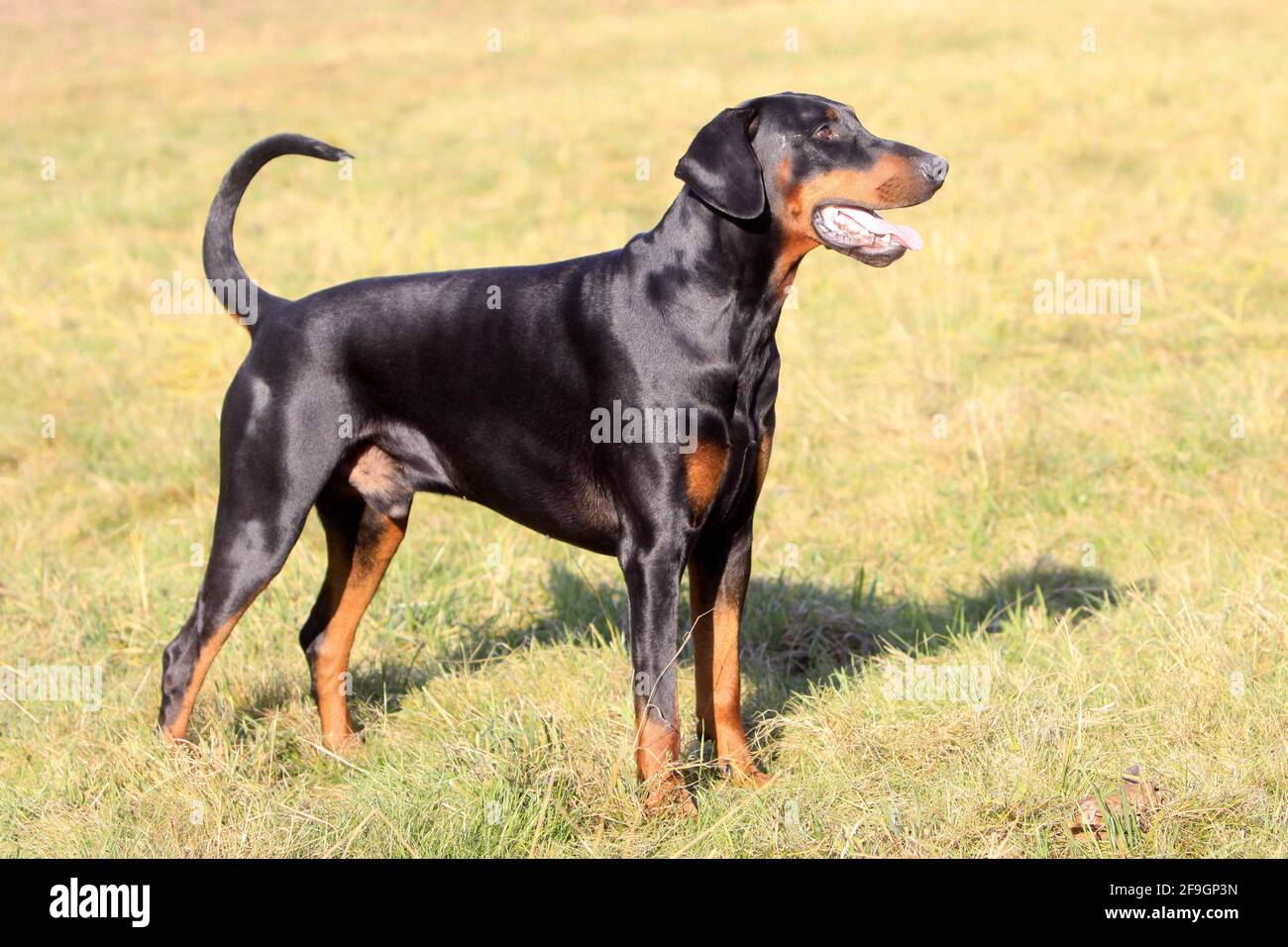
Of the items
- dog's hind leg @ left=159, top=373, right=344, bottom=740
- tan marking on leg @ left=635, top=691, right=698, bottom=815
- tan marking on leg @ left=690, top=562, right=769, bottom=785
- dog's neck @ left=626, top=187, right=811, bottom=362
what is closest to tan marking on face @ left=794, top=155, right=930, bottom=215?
dog's neck @ left=626, top=187, right=811, bottom=362

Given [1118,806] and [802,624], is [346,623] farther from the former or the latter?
[1118,806]

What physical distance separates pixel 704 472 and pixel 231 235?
1.78m

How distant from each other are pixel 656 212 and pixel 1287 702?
7.99m

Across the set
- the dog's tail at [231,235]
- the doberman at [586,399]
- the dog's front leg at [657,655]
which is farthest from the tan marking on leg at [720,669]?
the dog's tail at [231,235]

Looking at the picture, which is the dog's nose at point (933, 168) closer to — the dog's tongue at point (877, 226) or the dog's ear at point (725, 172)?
the dog's tongue at point (877, 226)

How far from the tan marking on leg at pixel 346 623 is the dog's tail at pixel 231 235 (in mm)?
737

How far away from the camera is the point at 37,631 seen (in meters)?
5.34

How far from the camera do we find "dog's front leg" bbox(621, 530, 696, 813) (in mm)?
3750

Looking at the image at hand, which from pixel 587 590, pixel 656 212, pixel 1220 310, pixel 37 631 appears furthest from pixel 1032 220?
pixel 37 631

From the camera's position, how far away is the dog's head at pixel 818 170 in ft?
12.1

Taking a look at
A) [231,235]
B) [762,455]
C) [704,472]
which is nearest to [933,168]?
[762,455]

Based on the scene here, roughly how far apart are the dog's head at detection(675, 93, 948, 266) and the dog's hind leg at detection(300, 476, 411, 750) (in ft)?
5.19

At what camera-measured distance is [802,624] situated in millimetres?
5031

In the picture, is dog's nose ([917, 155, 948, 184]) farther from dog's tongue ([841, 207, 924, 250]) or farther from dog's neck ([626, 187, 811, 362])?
dog's neck ([626, 187, 811, 362])
